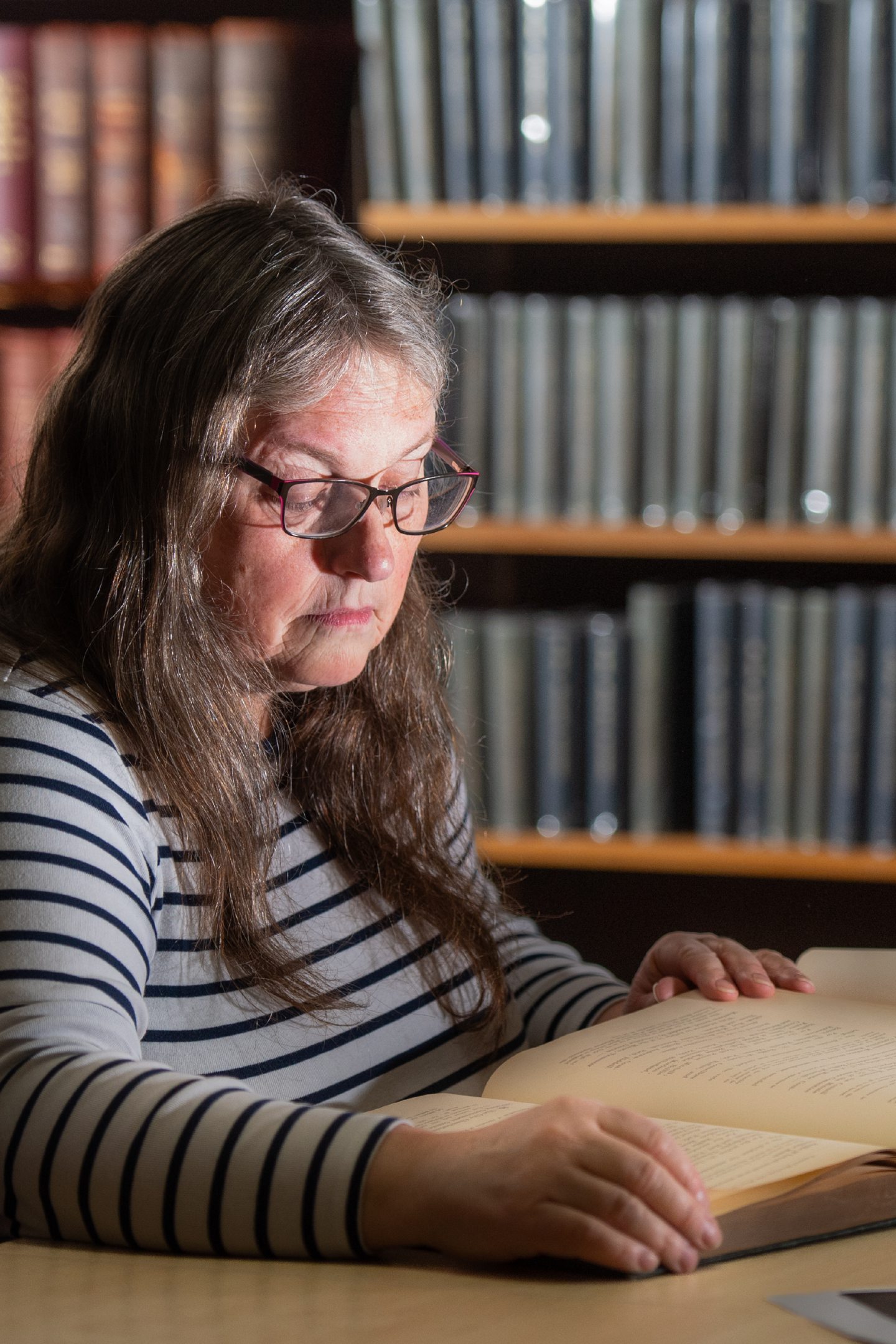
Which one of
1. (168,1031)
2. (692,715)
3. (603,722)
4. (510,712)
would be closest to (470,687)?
(510,712)

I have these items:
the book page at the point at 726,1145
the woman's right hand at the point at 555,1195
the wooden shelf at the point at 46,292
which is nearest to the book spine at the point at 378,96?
the wooden shelf at the point at 46,292

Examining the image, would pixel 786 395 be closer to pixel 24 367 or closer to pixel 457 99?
pixel 457 99

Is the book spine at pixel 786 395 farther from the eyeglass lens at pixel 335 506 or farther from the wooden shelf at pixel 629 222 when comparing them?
the eyeglass lens at pixel 335 506

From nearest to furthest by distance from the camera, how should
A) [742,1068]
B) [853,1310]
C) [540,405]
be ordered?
[853,1310], [742,1068], [540,405]

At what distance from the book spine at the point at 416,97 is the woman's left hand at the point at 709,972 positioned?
1060mm

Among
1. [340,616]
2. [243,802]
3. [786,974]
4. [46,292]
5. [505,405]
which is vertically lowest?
[786,974]

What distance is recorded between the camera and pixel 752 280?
6.37 feet

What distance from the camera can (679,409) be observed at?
5.57ft

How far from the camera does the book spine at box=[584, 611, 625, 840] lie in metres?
1.77

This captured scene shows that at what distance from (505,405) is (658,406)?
18cm

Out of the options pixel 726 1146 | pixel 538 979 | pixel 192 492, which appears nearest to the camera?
pixel 726 1146

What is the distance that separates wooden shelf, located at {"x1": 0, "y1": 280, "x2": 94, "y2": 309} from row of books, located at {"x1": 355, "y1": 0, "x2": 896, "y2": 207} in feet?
1.27

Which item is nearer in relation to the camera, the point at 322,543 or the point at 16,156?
the point at 322,543

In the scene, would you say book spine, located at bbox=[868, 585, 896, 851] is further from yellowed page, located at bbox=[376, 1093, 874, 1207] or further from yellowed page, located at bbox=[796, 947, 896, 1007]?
yellowed page, located at bbox=[376, 1093, 874, 1207]
